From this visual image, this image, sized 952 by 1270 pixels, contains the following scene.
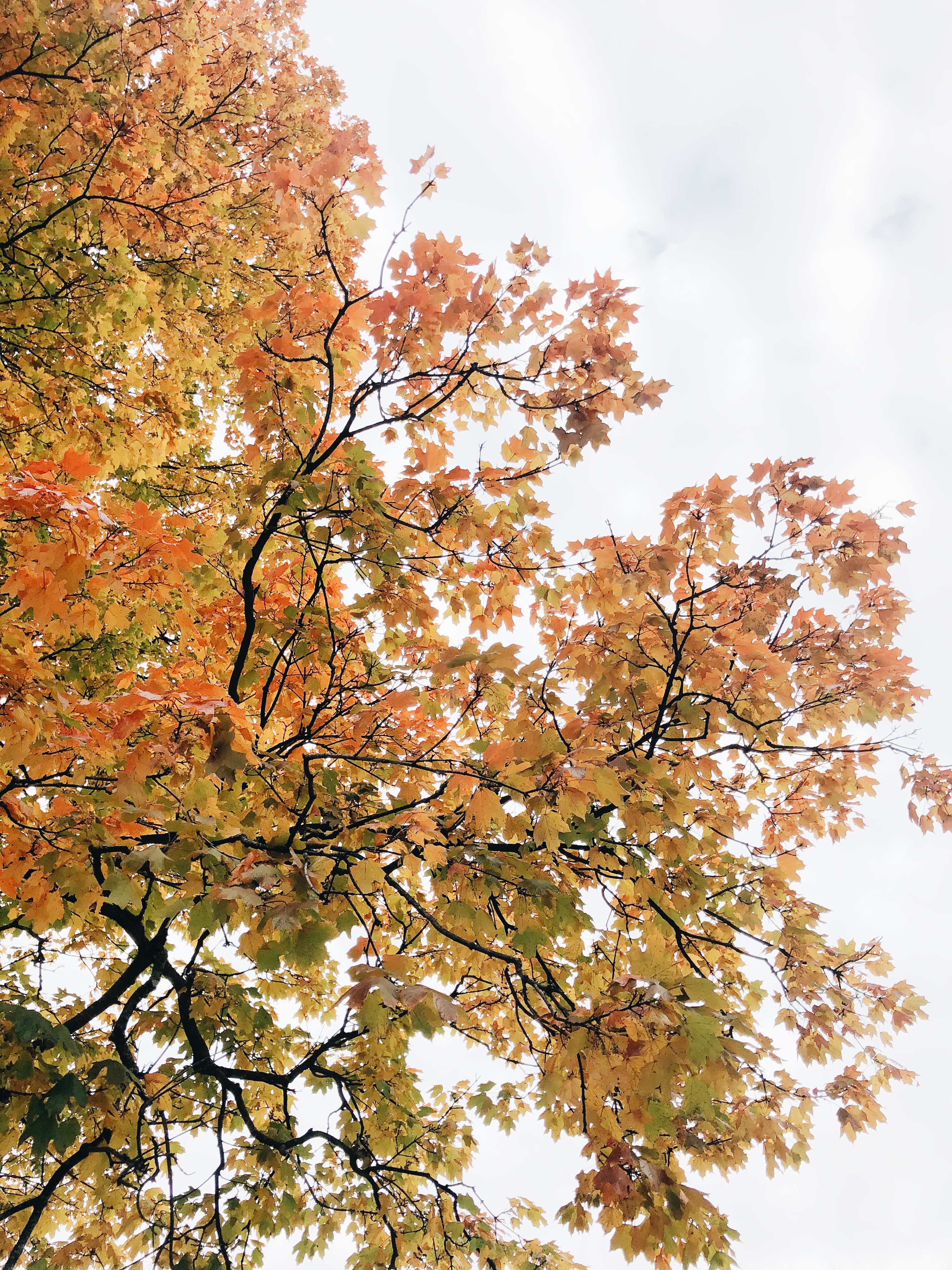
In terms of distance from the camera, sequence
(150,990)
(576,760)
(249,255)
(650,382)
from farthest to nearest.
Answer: (249,255) → (150,990) → (650,382) → (576,760)

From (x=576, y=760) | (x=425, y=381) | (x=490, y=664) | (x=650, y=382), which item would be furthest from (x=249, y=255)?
(x=576, y=760)

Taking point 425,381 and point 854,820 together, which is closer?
point 425,381

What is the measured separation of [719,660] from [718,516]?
797 millimetres

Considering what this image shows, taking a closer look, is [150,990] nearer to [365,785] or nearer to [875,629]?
[365,785]

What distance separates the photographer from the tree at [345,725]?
248 centimetres

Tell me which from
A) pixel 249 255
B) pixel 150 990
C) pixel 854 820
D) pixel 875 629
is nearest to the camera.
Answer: pixel 875 629

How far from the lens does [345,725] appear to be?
4348 millimetres

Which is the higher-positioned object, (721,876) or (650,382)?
(650,382)

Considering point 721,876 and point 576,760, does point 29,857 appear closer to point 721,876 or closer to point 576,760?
point 576,760

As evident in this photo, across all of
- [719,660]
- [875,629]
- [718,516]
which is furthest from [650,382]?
[875,629]

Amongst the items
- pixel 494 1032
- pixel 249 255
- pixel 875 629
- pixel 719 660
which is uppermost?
pixel 249 255

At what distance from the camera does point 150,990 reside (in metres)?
4.25

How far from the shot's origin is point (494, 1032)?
5590 mm

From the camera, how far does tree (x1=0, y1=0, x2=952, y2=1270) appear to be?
2.48 m
